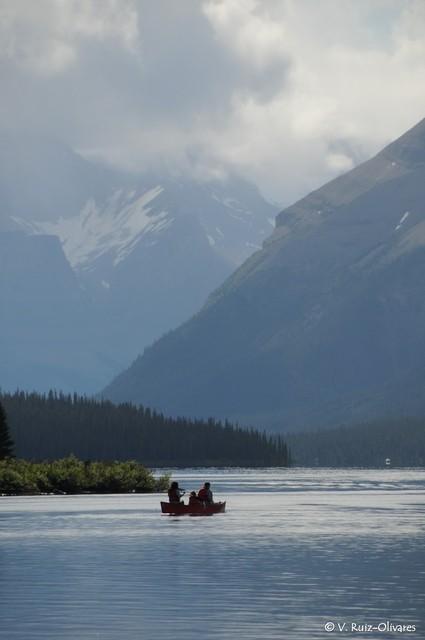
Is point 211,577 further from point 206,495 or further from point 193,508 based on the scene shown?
point 193,508

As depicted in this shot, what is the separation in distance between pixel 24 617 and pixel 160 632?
22.2ft

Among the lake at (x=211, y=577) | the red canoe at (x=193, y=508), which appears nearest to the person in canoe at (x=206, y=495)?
the red canoe at (x=193, y=508)

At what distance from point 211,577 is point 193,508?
211 feet

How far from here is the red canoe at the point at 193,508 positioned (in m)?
148

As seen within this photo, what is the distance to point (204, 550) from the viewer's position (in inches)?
4053

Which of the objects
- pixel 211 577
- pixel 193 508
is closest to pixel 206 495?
pixel 193 508

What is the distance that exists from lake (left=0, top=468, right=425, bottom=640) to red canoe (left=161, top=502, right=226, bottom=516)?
18.7 feet

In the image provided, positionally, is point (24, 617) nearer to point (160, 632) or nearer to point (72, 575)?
point (160, 632)

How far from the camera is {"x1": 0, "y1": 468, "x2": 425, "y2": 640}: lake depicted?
217 feet

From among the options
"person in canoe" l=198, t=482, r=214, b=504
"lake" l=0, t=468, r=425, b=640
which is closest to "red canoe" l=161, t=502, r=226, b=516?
"person in canoe" l=198, t=482, r=214, b=504

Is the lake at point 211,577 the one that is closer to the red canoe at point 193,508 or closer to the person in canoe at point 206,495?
the red canoe at point 193,508

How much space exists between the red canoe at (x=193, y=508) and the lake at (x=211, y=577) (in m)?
5.71

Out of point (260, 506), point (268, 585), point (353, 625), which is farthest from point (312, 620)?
point (260, 506)

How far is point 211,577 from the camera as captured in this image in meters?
84.7
